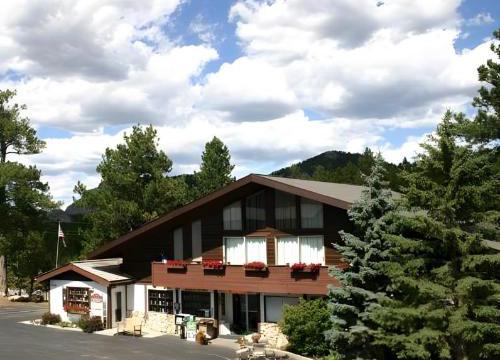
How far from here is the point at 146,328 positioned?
105 ft

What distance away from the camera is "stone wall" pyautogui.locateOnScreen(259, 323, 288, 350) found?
25969 mm

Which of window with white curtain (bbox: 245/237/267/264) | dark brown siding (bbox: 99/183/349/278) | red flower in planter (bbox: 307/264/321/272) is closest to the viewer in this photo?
red flower in planter (bbox: 307/264/321/272)

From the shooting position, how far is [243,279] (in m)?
27.8

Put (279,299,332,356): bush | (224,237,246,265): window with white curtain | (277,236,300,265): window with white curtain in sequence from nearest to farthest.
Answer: (279,299,332,356): bush < (277,236,300,265): window with white curtain < (224,237,246,265): window with white curtain

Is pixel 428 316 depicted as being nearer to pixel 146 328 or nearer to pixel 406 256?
pixel 406 256

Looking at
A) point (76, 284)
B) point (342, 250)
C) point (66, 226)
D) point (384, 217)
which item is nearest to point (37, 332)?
point (76, 284)

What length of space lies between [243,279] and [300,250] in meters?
3.07

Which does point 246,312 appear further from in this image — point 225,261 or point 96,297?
point 96,297

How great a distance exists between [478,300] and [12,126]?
135 ft

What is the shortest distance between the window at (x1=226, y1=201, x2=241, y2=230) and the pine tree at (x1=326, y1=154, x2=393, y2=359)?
28.7 ft

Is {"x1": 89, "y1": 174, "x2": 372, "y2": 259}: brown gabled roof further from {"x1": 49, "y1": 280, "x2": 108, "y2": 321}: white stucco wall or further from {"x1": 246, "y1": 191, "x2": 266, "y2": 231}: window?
{"x1": 49, "y1": 280, "x2": 108, "y2": 321}: white stucco wall

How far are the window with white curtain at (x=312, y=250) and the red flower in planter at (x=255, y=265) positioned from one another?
1.92 meters

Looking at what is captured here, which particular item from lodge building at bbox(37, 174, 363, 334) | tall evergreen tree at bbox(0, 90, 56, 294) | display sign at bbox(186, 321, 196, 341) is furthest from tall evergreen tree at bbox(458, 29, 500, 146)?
tall evergreen tree at bbox(0, 90, 56, 294)

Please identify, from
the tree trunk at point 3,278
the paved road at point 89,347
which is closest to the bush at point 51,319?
the paved road at point 89,347
